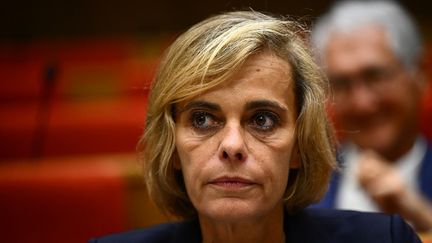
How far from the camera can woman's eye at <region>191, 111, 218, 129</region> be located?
68 centimetres

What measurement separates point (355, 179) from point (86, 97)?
1.26m

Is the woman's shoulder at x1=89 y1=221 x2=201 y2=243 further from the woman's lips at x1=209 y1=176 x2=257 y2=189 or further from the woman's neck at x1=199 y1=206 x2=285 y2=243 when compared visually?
the woman's lips at x1=209 y1=176 x2=257 y2=189

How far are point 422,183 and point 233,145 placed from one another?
567 mm

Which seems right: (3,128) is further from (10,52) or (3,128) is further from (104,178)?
(10,52)

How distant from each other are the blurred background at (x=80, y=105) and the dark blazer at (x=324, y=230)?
0.13 m

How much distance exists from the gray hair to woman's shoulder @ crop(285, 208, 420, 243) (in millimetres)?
459

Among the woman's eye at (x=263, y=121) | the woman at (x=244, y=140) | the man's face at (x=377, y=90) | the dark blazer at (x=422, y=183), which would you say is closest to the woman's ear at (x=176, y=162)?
the woman at (x=244, y=140)

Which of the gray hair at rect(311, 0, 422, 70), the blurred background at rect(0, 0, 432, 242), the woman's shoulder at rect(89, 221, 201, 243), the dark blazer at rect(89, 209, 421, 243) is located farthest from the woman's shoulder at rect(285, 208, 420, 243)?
the gray hair at rect(311, 0, 422, 70)

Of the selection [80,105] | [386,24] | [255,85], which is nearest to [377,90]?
[386,24]

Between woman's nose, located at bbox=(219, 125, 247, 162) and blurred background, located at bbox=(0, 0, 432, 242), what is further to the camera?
blurred background, located at bbox=(0, 0, 432, 242)

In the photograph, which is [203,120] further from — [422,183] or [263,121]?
[422,183]

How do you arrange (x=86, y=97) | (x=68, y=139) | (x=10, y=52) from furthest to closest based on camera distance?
(x=10, y=52), (x=86, y=97), (x=68, y=139)

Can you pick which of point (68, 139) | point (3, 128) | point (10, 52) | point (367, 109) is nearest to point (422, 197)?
point (367, 109)

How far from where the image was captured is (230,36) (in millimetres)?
685
